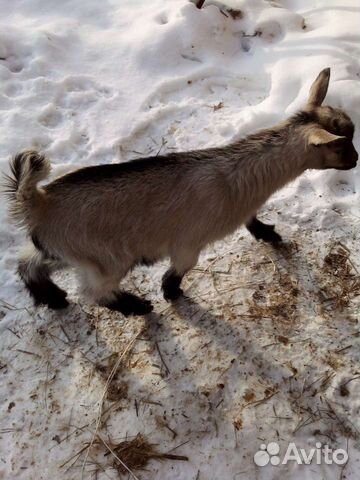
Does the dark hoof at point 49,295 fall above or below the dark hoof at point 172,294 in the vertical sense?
above

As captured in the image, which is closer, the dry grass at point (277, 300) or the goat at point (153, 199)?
the goat at point (153, 199)

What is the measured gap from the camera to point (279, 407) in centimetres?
245

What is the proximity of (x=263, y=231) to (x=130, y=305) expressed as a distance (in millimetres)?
948

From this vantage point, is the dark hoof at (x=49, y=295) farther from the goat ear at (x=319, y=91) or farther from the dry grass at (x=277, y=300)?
the goat ear at (x=319, y=91)

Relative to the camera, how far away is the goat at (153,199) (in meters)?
2.22

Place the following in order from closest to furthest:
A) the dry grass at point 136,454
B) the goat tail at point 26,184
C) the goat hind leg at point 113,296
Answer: the goat tail at point 26,184 < the dry grass at point 136,454 < the goat hind leg at point 113,296

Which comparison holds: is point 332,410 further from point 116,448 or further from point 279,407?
point 116,448

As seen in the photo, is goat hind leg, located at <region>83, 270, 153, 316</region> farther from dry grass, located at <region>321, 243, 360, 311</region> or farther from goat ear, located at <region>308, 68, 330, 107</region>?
goat ear, located at <region>308, 68, 330, 107</region>

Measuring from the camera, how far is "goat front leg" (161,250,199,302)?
2586mm

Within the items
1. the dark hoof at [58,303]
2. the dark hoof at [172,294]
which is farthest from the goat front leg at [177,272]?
the dark hoof at [58,303]

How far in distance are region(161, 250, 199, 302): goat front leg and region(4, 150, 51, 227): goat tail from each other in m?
0.78

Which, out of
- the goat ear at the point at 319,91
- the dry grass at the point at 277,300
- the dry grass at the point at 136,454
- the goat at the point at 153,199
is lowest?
the dry grass at the point at 136,454

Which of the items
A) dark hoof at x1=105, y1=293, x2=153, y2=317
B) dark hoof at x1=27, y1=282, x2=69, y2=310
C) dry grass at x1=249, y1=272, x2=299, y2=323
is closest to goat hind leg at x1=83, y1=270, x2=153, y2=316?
dark hoof at x1=105, y1=293, x2=153, y2=317

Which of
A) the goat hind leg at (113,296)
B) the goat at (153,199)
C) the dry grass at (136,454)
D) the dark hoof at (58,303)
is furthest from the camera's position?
the dark hoof at (58,303)
